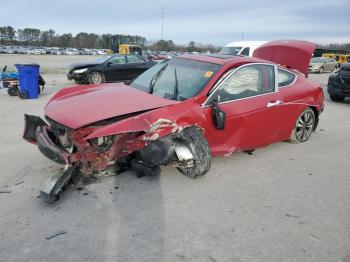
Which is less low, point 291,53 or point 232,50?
point 232,50

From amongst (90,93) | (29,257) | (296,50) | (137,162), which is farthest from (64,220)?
(296,50)

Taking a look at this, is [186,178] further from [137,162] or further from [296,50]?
[296,50]

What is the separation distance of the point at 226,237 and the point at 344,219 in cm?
142

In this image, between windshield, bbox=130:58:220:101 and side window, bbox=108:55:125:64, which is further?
side window, bbox=108:55:125:64

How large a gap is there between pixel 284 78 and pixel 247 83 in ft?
3.44

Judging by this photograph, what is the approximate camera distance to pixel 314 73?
2756cm

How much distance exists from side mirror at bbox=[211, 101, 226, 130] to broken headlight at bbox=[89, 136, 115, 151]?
4.55ft

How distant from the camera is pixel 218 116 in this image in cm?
445

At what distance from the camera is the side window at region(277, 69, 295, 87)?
5643mm

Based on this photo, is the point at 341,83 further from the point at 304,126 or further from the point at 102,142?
the point at 102,142

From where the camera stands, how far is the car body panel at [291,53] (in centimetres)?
679

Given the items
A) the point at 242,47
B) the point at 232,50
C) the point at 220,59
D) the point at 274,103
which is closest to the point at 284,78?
the point at 274,103

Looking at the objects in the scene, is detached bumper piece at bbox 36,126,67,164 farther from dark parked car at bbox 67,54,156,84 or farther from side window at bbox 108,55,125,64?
side window at bbox 108,55,125,64

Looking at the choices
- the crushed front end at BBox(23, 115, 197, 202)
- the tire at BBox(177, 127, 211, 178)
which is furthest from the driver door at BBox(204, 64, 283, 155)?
the crushed front end at BBox(23, 115, 197, 202)
